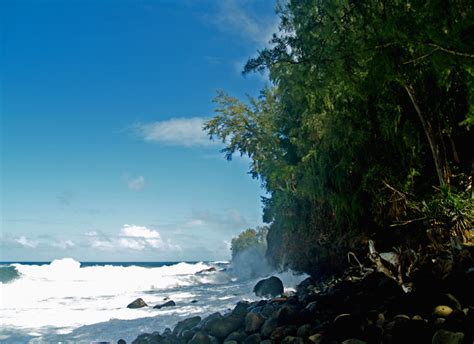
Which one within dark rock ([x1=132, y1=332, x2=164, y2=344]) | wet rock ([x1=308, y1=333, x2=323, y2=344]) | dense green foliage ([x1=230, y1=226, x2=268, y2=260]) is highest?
dense green foliage ([x1=230, y1=226, x2=268, y2=260])

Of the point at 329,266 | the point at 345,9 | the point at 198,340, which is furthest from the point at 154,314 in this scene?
the point at 345,9

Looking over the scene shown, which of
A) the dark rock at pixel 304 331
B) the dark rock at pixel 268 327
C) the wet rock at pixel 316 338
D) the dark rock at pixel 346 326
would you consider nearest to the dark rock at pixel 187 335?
the dark rock at pixel 268 327

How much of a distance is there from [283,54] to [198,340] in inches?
214

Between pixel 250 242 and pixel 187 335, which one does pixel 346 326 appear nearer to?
pixel 187 335

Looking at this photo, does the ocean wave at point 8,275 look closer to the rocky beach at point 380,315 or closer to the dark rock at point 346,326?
the rocky beach at point 380,315

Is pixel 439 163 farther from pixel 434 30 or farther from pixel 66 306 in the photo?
pixel 66 306

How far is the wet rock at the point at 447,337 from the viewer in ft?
13.0

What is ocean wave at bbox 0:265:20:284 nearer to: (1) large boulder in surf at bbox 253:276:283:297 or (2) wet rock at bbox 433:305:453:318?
(1) large boulder in surf at bbox 253:276:283:297

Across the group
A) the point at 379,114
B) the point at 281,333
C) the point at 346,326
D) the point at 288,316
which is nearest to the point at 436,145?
the point at 379,114

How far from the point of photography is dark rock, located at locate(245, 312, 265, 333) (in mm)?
7117

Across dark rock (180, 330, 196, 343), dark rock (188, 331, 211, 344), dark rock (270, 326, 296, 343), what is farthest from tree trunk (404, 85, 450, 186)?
dark rock (180, 330, 196, 343)

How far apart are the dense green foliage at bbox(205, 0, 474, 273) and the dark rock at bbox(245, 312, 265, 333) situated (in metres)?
3.79

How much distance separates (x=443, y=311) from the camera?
4.57 m

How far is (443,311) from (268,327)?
2.91m
